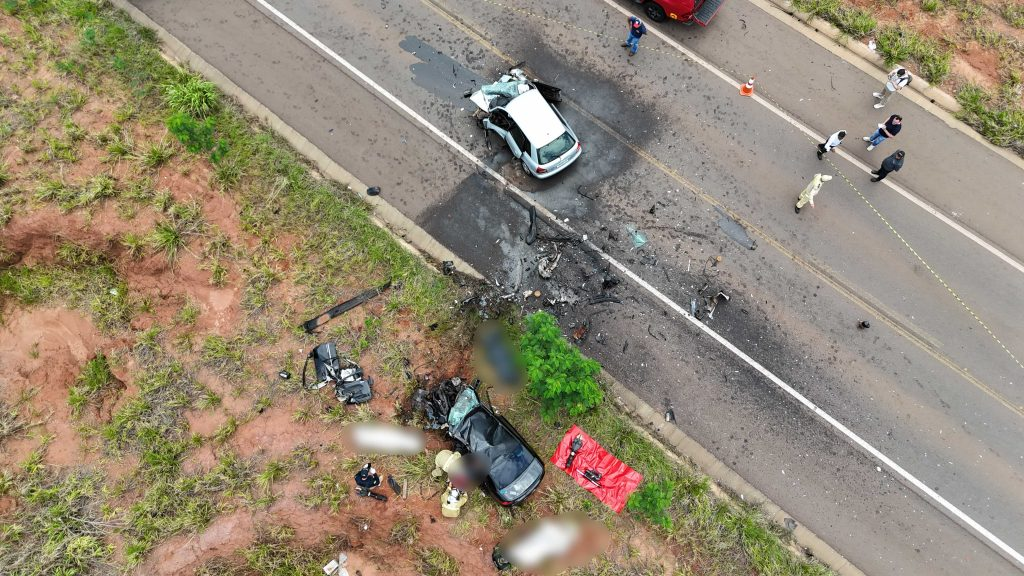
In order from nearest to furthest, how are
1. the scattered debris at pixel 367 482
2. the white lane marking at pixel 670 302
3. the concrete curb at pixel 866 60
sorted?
the scattered debris at pixel 367 482 → the white lane marking at pixel 670 302 → the concrete curb at pixel 866 60

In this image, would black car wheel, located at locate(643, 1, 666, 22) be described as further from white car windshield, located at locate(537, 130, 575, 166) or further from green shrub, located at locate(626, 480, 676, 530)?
green shrub, located at locate(626, 480, 676, 530)

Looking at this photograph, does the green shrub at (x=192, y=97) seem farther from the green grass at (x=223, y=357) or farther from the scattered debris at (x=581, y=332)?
the scattered debris at (x=581, y=332)

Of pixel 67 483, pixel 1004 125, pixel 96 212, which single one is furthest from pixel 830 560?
pixel 96 212

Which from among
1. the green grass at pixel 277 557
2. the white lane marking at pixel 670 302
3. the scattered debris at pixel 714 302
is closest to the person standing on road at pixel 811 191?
the scattered debris at pixel 714 302

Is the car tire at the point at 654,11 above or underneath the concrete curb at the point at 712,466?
above

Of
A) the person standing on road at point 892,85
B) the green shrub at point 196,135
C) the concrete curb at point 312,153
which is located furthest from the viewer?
the person standing on road at point 892,85

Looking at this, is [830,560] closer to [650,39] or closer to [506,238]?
[506,238]

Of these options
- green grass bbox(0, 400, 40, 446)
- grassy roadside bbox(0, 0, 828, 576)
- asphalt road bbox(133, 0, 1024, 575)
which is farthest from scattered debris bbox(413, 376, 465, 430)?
green grass bbox(0, 400, 40, 446)

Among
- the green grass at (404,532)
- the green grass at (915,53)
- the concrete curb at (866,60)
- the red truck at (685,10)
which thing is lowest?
the green grass at (404,532)
